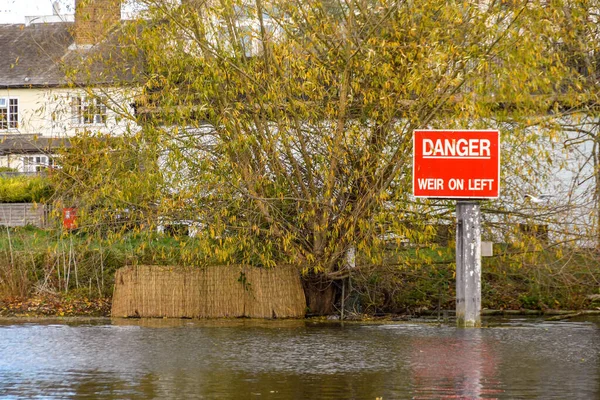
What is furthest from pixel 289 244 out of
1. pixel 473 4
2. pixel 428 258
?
pixel 473 4

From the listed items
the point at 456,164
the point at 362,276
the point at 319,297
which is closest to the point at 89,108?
the point at 319,297

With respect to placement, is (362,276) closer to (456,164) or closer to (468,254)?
(468,254)

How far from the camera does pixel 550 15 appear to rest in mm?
18406

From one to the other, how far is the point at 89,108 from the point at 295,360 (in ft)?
24.9

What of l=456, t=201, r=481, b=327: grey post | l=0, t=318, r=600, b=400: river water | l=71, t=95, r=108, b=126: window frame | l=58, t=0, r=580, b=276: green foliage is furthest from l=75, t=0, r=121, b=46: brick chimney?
l=456, t=201, r=481, b=327: grey post

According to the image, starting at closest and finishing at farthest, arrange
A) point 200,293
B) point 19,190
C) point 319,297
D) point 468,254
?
point 468,254, point 200,293, point 319,297, point 19,190

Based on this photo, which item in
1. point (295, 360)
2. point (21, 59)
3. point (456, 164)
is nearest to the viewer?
point (295, 360)

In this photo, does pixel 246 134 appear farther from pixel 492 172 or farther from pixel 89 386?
pixel 89 386

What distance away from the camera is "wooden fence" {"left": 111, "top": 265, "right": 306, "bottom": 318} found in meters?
21.2

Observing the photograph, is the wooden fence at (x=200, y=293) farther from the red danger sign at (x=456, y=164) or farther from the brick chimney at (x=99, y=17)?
the brick chimney at (x=99, y=17)

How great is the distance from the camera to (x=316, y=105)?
1961cm

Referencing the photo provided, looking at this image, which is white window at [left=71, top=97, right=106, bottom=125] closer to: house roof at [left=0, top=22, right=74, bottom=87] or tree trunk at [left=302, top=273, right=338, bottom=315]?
tree trunk at [left=302, top=273, right=338, bottom=315]

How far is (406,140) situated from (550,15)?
323 centimetres

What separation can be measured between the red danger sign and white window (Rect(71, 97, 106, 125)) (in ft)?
18.7
